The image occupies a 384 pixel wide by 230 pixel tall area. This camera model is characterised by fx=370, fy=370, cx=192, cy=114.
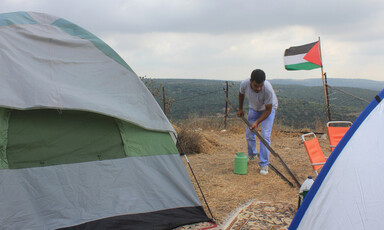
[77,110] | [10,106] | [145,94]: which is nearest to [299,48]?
[145,94]

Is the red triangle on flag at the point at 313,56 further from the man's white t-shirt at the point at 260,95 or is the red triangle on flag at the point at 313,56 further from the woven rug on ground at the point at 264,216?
the woven rug on ground at the point at 264,216

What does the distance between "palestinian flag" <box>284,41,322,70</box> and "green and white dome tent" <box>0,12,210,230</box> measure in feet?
18.7

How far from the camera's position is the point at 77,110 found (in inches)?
143

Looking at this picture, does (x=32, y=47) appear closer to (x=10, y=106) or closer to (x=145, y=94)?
(x=10, y=106)

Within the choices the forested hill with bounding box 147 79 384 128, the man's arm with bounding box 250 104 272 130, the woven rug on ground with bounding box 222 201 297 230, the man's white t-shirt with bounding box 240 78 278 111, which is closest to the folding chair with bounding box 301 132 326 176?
the man's arm with bounding box 250 104 272 130

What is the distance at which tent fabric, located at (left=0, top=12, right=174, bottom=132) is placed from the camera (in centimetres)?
339

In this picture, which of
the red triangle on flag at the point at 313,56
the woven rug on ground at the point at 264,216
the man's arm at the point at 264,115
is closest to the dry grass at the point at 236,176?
the woven rug on ground at the point at 264,216

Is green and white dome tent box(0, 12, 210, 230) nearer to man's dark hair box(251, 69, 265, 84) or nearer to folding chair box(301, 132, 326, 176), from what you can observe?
man's dark hair box(251, 69, 265, 84)

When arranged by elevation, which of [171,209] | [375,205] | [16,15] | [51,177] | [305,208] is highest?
[16,15]

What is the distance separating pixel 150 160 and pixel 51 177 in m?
0.99

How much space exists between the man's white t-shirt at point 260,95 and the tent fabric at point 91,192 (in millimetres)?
2119

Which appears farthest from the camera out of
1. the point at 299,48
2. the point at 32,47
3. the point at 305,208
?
the point at 299,48

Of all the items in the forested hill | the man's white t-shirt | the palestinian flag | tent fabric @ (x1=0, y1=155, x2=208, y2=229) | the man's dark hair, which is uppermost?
the palestinian flag

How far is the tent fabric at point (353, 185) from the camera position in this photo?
2039 millimetres
